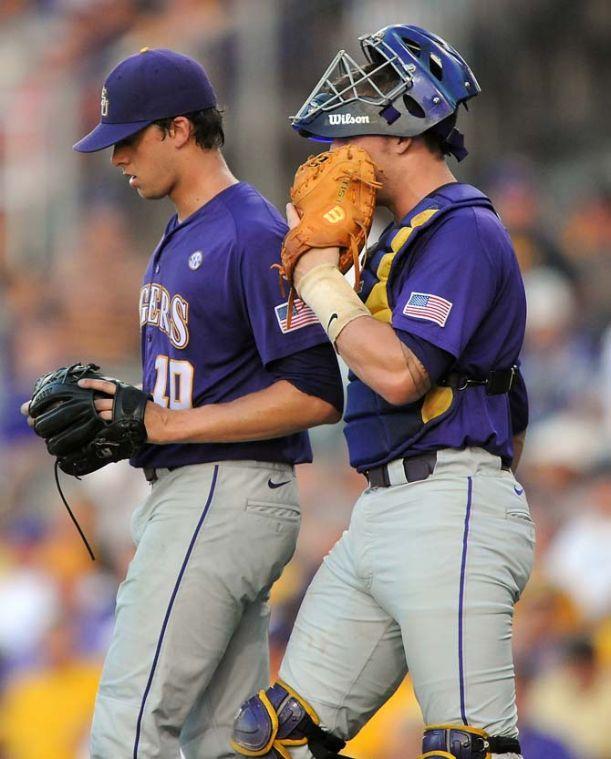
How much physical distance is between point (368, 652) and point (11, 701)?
441 centimetres

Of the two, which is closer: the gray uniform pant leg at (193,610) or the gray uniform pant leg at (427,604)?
the gray uniform pant leg at (427,604)

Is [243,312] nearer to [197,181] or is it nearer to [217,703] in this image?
[197,181]

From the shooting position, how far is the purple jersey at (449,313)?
108 inches

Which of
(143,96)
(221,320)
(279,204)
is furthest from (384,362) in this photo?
(279,204)

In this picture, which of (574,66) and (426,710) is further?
(574,66)

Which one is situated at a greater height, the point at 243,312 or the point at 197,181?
the point at 197,181

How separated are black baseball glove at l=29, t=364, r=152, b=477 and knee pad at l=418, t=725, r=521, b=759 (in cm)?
96

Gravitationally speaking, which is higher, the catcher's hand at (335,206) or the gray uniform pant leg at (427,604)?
the catcher's hand at (335,206)

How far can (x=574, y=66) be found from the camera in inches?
325

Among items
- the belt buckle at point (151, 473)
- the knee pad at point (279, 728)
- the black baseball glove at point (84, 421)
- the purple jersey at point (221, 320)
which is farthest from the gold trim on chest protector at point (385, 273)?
the knee pad at point (279, 728)

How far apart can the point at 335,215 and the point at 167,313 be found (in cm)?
59

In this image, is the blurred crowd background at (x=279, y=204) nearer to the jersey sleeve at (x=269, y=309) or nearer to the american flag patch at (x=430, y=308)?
the jersey sleeve at (x=269, y=309)

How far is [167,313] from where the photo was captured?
3.24 m

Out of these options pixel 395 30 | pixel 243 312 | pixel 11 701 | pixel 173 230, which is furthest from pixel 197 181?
pixel 11 701
